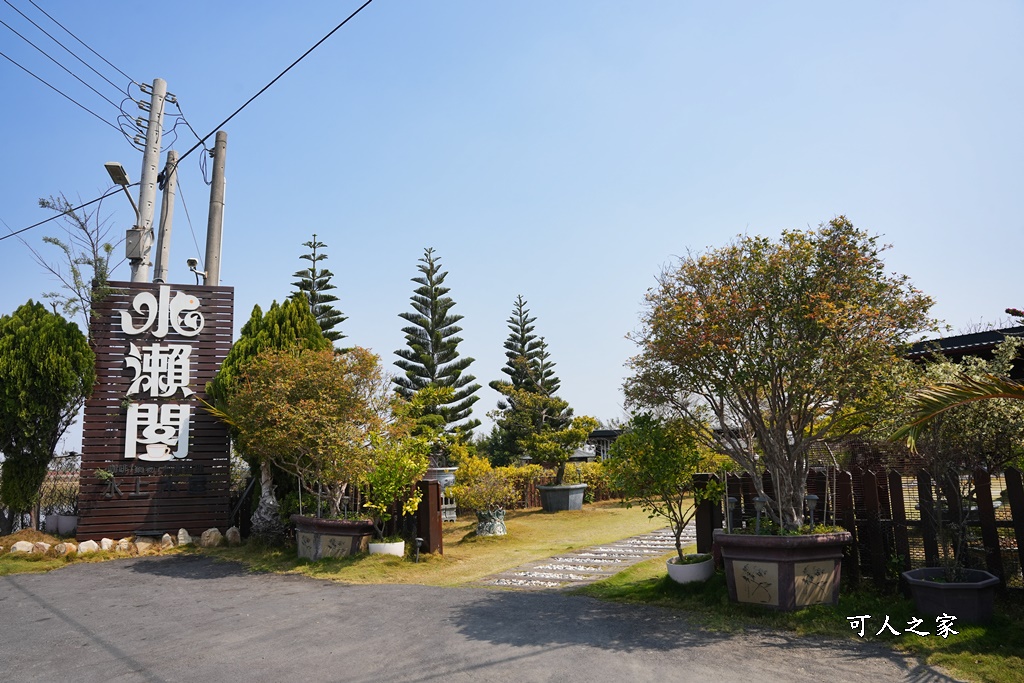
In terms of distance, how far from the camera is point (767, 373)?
558cm

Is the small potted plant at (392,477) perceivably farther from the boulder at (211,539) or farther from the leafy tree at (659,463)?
the leafy tree at (659,463)

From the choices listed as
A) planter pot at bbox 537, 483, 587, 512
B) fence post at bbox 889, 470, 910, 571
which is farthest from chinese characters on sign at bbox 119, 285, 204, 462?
fence post at bbox 889, 470, 910, 571

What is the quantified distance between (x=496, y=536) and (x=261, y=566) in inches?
157

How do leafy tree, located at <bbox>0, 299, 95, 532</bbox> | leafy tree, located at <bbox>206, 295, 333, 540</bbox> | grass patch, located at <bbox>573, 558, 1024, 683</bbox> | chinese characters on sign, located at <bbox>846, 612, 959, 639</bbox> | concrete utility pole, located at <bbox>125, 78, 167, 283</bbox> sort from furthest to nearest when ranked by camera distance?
concrete utility pole, located at <bbox>125, 78, 167, 283</bbox>
leafy tree, located at <bbox>206, 295, 333, 540</bbox>
leafy tree, located at <bbox>0, 299, 95, 532</bbox>
chinese characters on sign, located at <bbox>846, 612, 959, 639</bbox>
grass patch, located at <bbox>573, 558, 1024, 683</bbox>

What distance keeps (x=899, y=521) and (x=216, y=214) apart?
13.2 metres

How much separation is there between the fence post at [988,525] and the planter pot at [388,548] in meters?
6.42

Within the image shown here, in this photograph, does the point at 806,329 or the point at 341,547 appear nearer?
the point at 806,329

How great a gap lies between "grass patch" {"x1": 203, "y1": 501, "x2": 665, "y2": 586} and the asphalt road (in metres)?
0.72

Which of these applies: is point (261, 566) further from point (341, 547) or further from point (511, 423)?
point (511, 423)

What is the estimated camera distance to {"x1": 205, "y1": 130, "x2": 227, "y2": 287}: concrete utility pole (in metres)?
13.2

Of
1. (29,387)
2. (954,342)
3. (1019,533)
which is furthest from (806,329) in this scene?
(29,387)

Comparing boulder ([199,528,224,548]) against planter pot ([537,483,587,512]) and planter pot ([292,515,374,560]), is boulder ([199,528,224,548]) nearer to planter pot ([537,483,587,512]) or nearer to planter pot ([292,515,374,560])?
planter pot ([292,515,374,560])

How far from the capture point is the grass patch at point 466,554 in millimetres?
8000

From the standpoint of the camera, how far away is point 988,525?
16.4 feet
